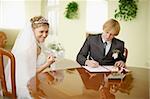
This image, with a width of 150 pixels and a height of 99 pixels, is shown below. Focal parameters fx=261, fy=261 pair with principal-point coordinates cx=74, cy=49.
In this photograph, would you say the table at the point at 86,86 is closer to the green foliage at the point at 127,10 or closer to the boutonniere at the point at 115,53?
the boutonniere at the point at 115,53

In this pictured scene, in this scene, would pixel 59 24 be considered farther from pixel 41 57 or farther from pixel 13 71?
pixel 13 71

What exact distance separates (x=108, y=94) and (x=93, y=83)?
1.02 feet

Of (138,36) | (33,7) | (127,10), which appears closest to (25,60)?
(127,10)

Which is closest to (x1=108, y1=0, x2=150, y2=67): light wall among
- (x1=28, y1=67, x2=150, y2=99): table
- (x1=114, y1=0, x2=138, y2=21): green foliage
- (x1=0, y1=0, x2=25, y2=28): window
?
(x1=114, y1=0, x2=138, y2=21): green foliage

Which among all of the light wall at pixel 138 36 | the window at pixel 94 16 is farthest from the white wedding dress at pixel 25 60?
the window at pixel 94 16

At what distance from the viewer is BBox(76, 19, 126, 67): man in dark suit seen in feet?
9.04

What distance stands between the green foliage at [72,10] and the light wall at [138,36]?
51.7 inches

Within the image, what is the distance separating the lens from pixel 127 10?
18.9 ft

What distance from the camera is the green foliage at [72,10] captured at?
259 inches

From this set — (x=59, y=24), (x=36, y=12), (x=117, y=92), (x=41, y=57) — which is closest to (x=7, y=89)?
(x=41, y=57)

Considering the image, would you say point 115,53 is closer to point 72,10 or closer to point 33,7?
point 72,10

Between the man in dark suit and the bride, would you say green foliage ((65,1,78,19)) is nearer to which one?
the man in dark suit

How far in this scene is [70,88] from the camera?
1711 millimetres

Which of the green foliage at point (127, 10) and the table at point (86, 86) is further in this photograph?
the green foliage at point (127, 10)
